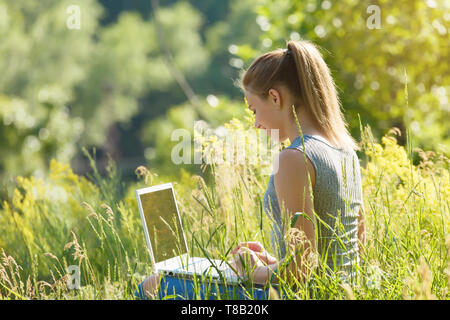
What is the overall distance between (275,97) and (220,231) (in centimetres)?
56

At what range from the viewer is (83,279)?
8.85ft

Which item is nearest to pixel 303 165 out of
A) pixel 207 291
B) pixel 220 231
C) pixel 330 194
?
pixel 330 194

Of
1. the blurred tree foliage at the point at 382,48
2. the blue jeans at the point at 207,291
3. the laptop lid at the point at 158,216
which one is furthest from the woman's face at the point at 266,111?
the blurred tree foliage at the point at 382,48

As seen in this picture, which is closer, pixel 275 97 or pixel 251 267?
pixel 251 267

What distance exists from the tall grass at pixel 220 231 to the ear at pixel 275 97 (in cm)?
29

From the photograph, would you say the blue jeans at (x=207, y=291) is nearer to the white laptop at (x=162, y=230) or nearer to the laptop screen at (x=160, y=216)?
the white laptop at (x=162, y=230)

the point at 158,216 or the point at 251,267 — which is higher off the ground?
the point at 158,216

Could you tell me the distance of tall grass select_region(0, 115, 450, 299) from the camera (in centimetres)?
169

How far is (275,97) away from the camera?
6.37ft

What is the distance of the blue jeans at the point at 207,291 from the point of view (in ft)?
5.49

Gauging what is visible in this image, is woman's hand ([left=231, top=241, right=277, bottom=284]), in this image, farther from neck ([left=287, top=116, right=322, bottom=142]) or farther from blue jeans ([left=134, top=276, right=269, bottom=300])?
neck ([left=287, top=116, right=322, bottom=142])

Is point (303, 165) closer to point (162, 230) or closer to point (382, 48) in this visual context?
point (162, 230)
